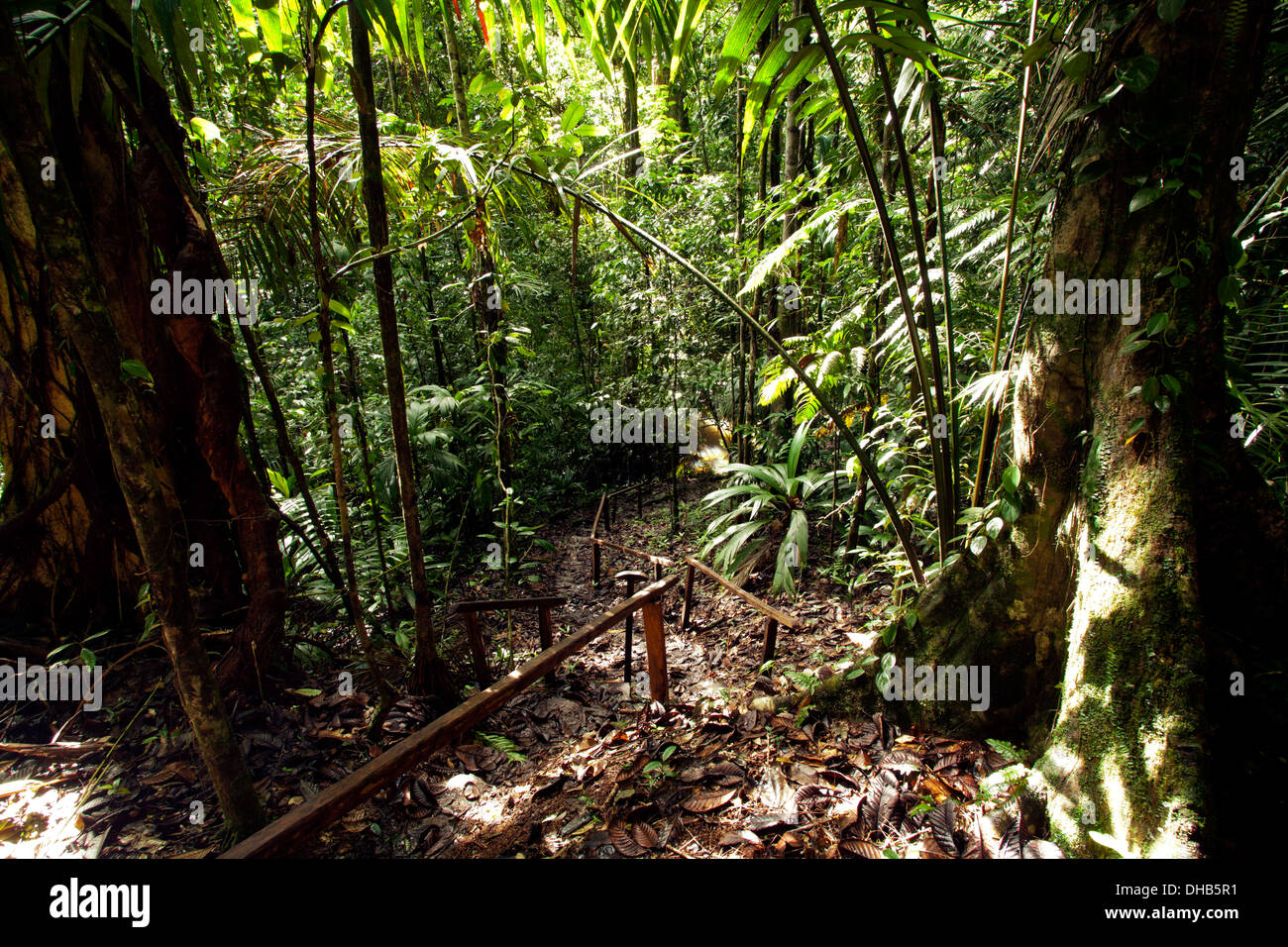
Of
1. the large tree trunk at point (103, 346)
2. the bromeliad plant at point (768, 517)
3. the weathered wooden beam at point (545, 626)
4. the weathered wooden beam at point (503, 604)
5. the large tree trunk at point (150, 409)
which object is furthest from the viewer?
the bromeliad plant at point (768, 517)

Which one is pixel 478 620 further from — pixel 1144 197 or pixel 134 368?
pixel 1144 197

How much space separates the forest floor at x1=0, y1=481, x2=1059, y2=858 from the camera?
1.75 metres

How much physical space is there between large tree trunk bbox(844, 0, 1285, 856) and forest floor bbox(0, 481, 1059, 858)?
0.33m

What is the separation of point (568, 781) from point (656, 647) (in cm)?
76

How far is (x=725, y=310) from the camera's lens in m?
6.26

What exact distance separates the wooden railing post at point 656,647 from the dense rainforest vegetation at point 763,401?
0.11 feet

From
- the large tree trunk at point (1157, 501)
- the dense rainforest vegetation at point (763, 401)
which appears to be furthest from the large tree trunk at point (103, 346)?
the large tree trunk at point (1157, 501)

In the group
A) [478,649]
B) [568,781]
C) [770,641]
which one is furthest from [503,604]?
[770,641]

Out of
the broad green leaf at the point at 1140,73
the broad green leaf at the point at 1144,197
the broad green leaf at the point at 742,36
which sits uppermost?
the broad green leaf at the point at 742,36

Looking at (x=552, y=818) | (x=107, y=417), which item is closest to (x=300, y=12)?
(x=107, y=417)

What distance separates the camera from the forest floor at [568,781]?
175cm

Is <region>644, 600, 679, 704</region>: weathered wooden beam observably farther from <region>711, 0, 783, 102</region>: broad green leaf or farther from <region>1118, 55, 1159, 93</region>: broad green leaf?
<region>1118, 55, 1159, 93</region>: broad green leaf

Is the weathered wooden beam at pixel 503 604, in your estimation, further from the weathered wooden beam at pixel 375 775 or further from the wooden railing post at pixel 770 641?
the wooden railing post at pixel 770 641

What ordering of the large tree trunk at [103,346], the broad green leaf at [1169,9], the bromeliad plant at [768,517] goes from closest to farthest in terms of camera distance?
the large tree trunk at [103,346] → the broad green leaf at [1169,9] → the bromeliad plant at [768,517]
